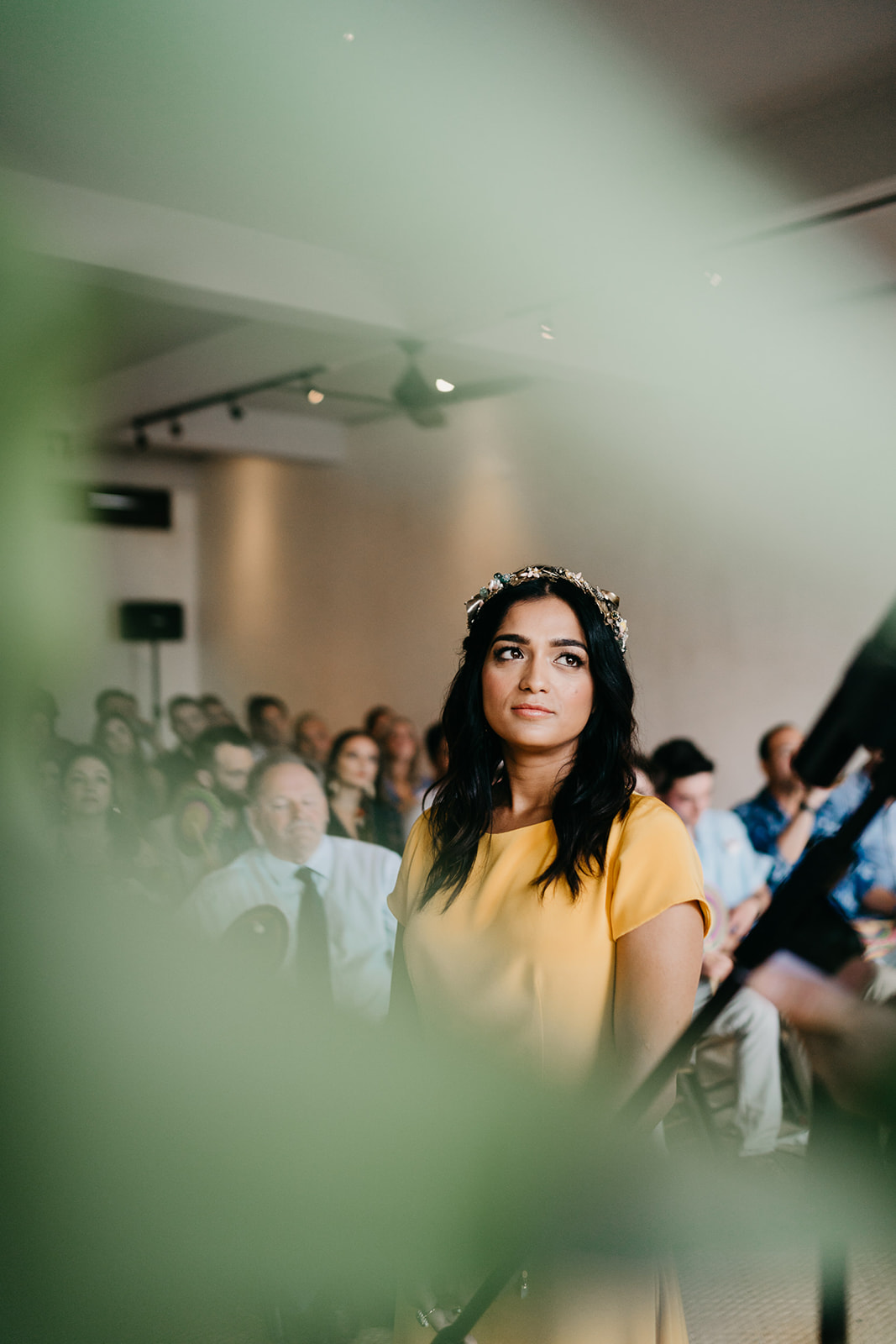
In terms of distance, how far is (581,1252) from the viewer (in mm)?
622

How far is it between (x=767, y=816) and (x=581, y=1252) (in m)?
3.51

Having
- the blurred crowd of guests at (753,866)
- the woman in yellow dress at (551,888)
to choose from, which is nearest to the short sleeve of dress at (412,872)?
the woman in yellow dress at (551,888)

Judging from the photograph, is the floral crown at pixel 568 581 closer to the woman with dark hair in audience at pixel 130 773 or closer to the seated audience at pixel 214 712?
the woman with dark hair in audience at pixel 130 773

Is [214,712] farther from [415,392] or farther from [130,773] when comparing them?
Answer: [415,392]

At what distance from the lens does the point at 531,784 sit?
1083mm

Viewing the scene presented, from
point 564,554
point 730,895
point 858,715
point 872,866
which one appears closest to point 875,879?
point 872,866

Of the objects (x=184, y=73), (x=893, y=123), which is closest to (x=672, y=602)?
(x=893, y=123)

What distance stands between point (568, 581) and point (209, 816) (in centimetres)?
290

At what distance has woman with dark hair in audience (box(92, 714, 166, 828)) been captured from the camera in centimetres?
371

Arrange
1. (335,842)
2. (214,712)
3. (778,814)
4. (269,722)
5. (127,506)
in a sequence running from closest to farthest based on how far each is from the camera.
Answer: (335,842)
(778,814)
(269,722)
(214,712)
(127,506)

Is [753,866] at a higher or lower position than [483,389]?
lower

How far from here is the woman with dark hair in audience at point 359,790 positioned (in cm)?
388

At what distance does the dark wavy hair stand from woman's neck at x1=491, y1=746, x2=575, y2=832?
13mm

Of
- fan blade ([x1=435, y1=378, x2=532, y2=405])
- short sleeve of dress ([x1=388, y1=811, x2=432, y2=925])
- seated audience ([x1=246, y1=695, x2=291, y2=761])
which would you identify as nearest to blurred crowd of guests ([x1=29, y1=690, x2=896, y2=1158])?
short sleeve of dress ([x1=388, y1=811, x2=432, y2=925])
